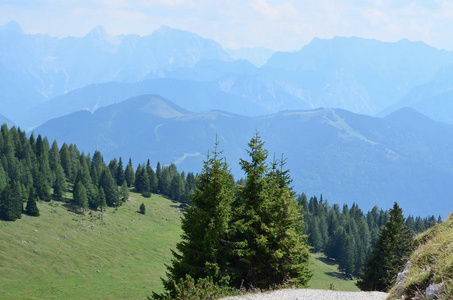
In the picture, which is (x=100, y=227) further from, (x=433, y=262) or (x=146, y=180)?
(x=433, y=262)

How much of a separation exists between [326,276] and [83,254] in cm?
7343

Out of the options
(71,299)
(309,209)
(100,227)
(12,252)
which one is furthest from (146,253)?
(309,209)

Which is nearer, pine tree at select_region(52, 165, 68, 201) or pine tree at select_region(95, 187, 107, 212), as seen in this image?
pine tree at select_region(52, 165, 68, 201)

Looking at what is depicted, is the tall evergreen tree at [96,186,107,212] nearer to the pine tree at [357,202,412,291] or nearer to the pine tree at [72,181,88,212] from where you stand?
the pine tree at [72,181,88,212]

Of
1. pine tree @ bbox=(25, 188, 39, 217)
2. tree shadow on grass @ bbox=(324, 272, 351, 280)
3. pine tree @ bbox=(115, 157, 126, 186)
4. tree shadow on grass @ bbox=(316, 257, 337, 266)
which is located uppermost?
pine tree @ bbox=(115, 157, 126, 186)

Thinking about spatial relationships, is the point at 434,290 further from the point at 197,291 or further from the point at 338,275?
the point at 338,275

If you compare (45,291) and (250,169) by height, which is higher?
(250,169)

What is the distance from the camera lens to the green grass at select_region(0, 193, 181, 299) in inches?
3216

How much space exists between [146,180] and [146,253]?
205 feet

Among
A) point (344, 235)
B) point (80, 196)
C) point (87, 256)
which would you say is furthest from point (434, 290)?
point (344, 235)

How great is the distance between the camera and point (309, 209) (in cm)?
19300

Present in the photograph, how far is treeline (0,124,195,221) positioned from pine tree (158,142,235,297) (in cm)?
9427

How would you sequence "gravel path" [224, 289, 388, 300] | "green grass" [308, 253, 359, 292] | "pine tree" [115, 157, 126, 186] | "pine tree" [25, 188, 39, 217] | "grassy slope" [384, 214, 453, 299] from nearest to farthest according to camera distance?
"grassy slope" [384, 214, 453, 299], "gravel path" [224, 289, 388, 300], "green grass" [308, 253, 359, 292], "pine tree" [25, 188, 39, 217], "pine tree" [115, 157, 126, 186]

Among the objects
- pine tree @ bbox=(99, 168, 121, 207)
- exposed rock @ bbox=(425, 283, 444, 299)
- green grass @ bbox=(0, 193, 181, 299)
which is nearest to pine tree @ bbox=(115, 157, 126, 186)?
pine tree @ bbox=(99, 168, 121, 207)
